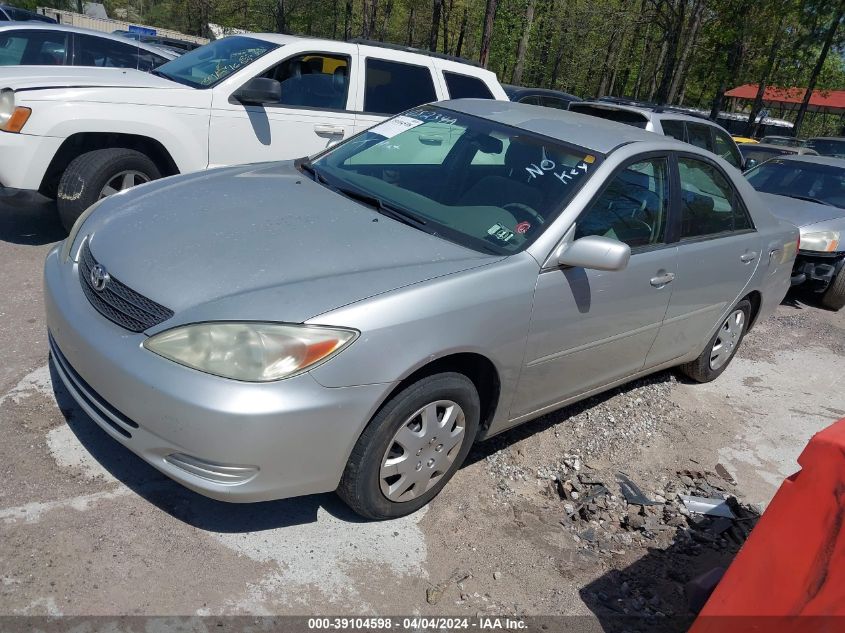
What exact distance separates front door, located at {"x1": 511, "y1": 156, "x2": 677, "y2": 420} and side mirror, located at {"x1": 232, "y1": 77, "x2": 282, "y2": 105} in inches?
128

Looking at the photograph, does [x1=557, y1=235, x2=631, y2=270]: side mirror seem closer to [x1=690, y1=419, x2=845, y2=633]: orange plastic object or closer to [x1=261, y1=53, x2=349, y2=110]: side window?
[x1=690, y1=419, x2=845, y2=633]: orange plastic object

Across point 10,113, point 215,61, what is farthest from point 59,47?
point 10,113

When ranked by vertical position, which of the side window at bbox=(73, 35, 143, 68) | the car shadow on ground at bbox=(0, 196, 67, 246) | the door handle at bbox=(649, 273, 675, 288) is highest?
the side window at bbox=(73, 35, 143, 68)

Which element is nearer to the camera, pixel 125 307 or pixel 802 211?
pixel 125 307

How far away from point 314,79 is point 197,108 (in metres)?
1.17

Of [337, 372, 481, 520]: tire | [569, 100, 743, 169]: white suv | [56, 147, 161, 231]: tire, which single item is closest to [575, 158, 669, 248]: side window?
[337, 372, 481, 520]: tire

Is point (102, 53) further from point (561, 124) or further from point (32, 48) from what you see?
point (561, 124)

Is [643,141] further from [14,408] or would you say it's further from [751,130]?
[751,130]

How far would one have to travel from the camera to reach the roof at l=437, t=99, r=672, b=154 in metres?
3.77

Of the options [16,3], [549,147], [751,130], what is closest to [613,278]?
[549,147]

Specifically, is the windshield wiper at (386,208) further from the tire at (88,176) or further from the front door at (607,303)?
the tire at (88,176)

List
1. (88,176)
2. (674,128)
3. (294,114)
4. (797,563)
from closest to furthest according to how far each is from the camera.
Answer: (797,563) → (88,176) → (294,114) → (674,128)

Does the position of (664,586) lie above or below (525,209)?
below

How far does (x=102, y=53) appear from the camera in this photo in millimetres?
8602
